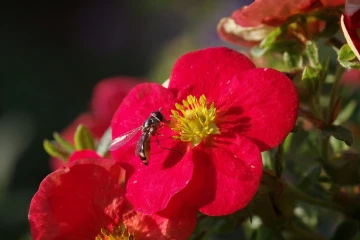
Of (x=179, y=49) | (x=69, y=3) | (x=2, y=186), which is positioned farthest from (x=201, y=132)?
(x=69, y=3)

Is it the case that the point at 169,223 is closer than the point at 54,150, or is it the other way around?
the point at 169,223

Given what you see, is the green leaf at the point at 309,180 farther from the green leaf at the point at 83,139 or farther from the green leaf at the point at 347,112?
the green leaf at the point at 83,139

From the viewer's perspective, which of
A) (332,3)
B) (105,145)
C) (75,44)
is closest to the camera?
(332,3)

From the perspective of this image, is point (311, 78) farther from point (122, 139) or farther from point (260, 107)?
point (122, 139)

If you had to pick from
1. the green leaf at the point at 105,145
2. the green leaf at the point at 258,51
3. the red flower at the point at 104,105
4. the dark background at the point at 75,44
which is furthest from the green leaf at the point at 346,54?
the dark background at the point at 75,44

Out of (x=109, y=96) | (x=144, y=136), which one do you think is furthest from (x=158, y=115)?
(x=109, y=96)

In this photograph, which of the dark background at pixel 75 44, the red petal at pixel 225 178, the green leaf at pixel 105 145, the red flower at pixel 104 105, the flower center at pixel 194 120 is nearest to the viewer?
the red petal at pixel 225 178
